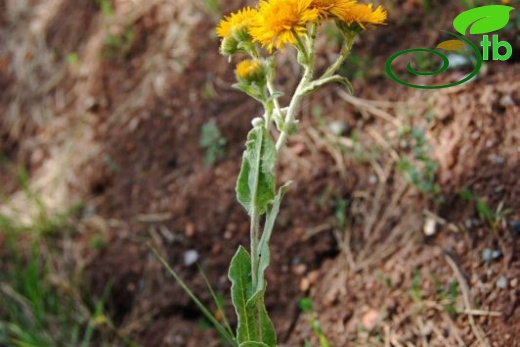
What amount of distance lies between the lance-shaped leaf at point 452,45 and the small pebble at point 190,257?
1138 mm

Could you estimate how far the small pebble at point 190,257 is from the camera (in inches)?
95.9

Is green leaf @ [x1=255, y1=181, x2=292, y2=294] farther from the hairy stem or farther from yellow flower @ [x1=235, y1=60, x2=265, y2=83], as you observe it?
yellow flower @ [x1=235, y1=60, x2=265, y2=83]

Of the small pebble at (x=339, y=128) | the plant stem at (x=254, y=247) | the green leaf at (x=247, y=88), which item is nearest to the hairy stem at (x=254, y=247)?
the plant stem at (x=254, y=247)

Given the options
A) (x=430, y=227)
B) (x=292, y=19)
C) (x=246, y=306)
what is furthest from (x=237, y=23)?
(x=430, y=227)

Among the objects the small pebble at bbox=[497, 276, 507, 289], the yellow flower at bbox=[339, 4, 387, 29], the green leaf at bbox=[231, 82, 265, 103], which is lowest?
the small pebble at bbox=[497, 276, 507, 289]

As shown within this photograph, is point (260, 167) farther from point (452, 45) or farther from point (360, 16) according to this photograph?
point (452, 45)

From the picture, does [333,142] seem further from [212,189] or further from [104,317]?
[104,317]

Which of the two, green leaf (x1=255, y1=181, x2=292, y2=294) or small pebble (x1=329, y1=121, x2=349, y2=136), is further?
small pebble (x1=329, y1=121, x2=349, y2=136)

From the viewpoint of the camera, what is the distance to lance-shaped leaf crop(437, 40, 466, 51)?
2323mm

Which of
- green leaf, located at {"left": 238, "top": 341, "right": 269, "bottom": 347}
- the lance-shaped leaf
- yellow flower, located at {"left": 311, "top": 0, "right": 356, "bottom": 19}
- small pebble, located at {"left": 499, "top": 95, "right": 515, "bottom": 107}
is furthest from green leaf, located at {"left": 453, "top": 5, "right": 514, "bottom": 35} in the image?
green leaf, located at {"left": 238, "top": 341, "right": 269, "bottom": 347}

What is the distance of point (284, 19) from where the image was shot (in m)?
1.46

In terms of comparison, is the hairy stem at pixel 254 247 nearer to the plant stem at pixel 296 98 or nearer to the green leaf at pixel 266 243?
the green leaf at pixel 266 243

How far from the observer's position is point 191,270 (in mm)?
2428

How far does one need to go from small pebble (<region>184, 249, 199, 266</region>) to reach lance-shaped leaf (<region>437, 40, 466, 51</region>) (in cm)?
114
